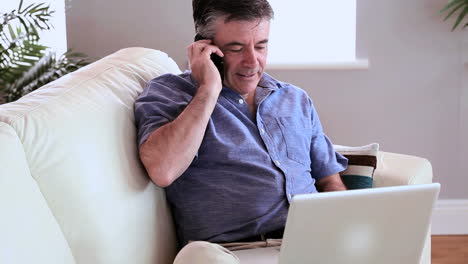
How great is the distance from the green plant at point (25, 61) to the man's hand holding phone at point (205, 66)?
1103 mm

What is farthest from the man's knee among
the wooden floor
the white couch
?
the wooden floor

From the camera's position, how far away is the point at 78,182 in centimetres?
156

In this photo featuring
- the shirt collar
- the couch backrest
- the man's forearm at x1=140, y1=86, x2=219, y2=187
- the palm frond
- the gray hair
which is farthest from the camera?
the palm frond

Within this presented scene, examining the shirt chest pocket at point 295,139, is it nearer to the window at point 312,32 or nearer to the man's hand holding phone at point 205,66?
the man's hand holding phone at point 205,66

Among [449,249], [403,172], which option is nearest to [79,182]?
[403,172]

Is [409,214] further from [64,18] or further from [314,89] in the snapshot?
[64,18]

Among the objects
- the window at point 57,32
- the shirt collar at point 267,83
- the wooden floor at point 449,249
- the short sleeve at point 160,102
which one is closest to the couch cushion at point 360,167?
the shirt collar at point 267,83

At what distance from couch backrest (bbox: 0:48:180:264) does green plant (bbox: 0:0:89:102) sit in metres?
1.02

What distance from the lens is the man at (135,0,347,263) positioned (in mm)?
1881

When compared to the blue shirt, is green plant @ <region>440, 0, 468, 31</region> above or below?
above

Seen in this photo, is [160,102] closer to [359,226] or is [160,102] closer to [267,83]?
[267,83]

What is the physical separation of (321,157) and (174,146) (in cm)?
59

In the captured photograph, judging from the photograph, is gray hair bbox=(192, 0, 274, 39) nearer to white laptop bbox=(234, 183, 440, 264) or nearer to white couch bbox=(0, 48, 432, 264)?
white couch bbox=(0, 48, 432, 264)

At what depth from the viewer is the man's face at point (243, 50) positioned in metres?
2.07
